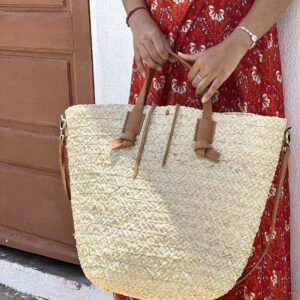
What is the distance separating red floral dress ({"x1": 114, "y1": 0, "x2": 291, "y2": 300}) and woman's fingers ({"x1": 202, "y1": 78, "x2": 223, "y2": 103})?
0.15m

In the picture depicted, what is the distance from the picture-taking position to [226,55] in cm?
165

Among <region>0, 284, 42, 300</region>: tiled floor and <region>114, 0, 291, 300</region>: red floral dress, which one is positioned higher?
<region>114, 0, 291, 300</region>: red floral dress

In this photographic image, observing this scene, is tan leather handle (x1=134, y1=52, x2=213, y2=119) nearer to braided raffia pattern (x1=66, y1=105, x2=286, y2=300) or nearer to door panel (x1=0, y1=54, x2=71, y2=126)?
braided raffia pattern (x1=66, y1=105, x2=286, y2=300)

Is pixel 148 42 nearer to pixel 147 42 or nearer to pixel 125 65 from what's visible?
pixel 147 42

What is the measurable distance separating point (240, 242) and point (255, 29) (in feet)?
1.75

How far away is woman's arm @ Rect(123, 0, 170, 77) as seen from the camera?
5.64 ft

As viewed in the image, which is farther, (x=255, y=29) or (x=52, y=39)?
(x=52, y=39)

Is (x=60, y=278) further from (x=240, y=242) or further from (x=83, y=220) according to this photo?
(x=240, y=242)

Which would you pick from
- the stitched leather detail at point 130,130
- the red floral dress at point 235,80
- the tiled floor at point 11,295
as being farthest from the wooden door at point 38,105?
the stitched leather detail at point 130,130

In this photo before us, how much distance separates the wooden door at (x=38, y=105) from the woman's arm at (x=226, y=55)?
1.00 metres

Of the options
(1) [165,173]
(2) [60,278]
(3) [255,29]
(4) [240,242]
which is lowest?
(2) [60,278]

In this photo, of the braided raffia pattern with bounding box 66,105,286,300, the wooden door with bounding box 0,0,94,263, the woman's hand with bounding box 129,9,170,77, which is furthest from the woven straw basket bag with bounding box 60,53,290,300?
the wooden door with bounding box 0,0,94,263

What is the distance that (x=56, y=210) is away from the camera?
2.92m

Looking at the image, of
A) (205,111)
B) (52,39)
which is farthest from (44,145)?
(205,111)
